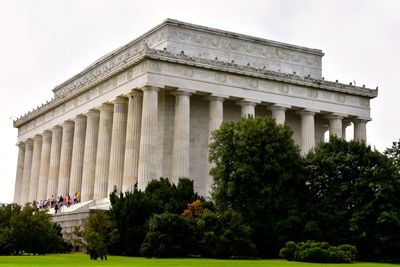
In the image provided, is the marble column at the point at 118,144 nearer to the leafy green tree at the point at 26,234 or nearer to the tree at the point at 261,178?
the tree at the point at 261,178

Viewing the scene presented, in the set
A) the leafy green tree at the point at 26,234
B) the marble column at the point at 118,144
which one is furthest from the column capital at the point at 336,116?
the leafy green tree at the point at 26,234

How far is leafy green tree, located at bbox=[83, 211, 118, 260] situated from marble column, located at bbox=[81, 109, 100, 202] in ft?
102

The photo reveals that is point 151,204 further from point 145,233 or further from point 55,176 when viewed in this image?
point 55,176

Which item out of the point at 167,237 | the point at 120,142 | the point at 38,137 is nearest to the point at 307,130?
the point at 120,142

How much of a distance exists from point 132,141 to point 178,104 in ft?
21.8

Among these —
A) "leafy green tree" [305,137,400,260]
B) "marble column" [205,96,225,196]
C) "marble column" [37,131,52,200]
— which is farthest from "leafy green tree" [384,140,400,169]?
"marble column" [37,131,52,200]

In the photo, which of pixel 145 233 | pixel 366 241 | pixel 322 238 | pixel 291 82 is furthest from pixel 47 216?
pixel 291 82

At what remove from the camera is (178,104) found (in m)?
71.4

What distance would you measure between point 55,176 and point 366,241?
53553mm

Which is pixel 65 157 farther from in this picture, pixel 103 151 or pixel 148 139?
pixel 148 139

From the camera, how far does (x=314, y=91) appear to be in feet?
263

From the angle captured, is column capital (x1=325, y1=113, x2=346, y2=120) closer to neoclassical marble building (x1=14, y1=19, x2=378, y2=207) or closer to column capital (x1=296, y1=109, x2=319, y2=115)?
neoclassical marble building (x1=14, y1=19, x2=378, y2=207)

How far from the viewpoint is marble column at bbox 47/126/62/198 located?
8986 centimetres

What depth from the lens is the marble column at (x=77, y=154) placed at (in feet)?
272
